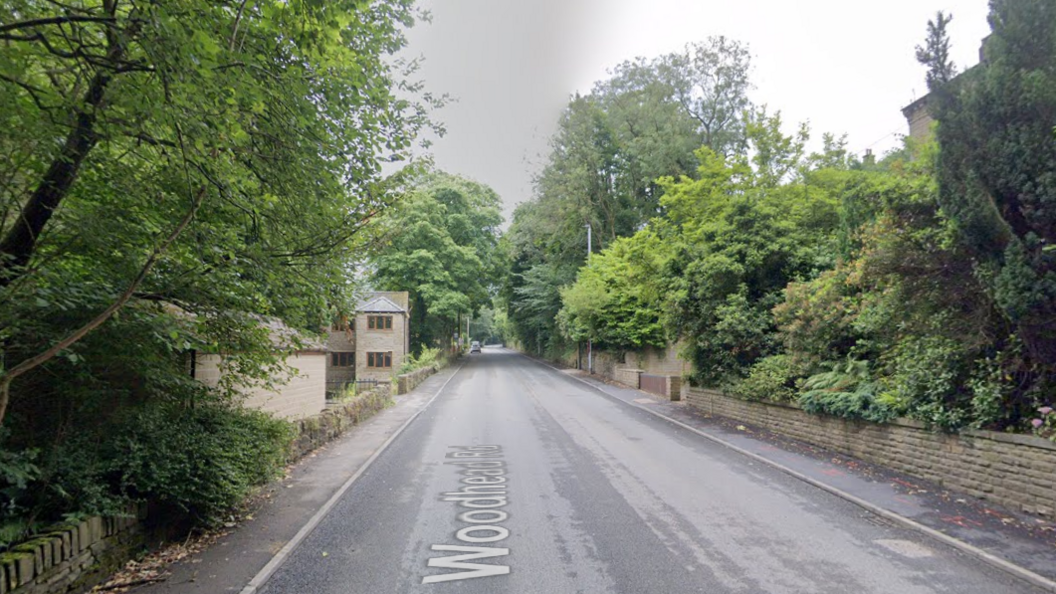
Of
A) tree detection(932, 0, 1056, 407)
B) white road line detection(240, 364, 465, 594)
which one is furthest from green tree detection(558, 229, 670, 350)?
white road line detection(240, 364, 465, 594)

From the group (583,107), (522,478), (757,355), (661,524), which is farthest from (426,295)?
(661,524)

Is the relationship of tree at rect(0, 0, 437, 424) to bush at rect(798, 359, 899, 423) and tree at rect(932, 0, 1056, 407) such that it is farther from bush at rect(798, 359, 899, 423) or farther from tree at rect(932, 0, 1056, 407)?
bush at rect(798, 359, 899, 423)

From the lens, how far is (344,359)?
134ft

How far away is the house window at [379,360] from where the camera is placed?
38.8 meters

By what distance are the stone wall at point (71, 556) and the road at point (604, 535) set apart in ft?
5.17

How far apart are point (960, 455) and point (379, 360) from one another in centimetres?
3508

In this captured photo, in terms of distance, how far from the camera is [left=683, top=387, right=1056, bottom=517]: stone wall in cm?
696

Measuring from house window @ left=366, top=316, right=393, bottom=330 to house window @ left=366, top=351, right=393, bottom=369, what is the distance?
1.84 m

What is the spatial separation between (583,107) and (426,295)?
18.6 metres

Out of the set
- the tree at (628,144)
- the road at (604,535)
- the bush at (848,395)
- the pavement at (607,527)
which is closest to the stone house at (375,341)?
the tree at (628,144)

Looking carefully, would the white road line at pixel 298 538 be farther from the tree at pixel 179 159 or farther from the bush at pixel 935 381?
the bush at pixel 935 381

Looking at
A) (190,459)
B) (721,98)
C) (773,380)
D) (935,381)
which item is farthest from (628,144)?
(190,459)

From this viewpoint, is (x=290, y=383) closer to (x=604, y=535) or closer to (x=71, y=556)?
(x=71, y=556)

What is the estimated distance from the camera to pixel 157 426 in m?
6.26
